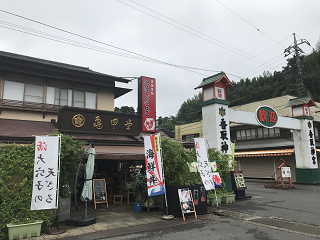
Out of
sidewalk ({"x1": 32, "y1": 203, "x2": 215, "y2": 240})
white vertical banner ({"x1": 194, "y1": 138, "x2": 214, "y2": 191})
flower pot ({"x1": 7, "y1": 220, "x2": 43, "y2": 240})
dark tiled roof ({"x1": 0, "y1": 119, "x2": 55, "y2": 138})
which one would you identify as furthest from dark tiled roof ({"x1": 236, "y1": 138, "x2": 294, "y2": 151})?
flower pot ({"x1": 7, "y1": 220, "x2": 43, "y2": 240})

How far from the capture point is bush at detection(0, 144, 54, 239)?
6.80 m

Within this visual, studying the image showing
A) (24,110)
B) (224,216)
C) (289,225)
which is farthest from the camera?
(24,110)

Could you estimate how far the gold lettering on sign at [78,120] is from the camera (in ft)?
39.6

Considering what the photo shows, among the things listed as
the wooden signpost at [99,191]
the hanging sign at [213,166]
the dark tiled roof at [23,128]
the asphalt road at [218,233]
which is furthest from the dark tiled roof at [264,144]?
the dark tiled roof at [23,128]

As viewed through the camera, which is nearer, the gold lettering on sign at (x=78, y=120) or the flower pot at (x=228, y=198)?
the gold lettering on sign at (x=78, y=120)

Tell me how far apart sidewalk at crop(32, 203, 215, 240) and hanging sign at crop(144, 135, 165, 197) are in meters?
1.04

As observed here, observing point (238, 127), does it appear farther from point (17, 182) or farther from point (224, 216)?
point (17, 182)

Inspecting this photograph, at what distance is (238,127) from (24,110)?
24.5m

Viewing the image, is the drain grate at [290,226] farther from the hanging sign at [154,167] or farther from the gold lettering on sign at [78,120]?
the gold lettering on sign at [78,120]

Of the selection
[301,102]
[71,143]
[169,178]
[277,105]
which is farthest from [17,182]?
[277,105]

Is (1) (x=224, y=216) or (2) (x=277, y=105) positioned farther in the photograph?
(2) (x=277, y=105)

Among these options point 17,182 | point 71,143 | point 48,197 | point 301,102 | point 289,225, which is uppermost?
point 301,102

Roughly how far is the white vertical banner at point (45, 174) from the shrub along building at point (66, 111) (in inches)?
136

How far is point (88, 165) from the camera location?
27.3ft
